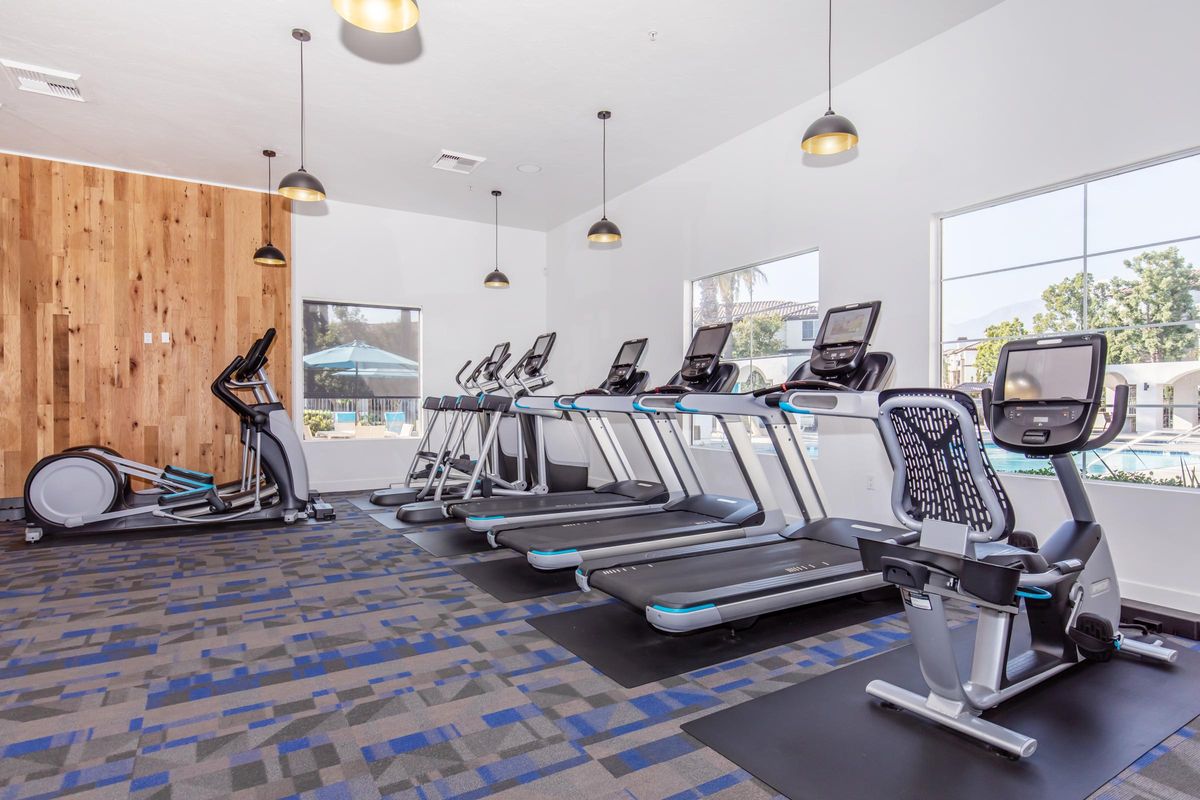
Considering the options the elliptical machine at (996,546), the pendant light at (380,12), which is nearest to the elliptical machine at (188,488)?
the pendant light at (380,12)

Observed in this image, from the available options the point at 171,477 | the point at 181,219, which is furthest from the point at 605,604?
the point at 181,219

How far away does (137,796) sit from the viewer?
2004mm

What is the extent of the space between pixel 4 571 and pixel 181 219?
450 cm

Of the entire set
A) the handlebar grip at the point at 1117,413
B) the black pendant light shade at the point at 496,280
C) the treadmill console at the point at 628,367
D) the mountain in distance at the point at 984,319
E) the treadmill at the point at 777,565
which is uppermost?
the black pendant light shade at the point at 496,280

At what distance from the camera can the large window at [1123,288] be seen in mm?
3615

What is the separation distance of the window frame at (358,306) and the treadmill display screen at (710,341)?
4934 millimetres

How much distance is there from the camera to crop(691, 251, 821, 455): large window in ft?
19.3

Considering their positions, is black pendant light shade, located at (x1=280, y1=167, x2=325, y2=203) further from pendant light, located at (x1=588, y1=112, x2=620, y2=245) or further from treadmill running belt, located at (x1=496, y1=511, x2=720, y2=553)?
treadmill running belt, located at (x1=496, y1=511, x2=720, y2=553)

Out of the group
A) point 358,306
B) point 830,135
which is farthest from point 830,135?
point 358,306

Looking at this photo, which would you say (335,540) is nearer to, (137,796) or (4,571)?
(4,571)

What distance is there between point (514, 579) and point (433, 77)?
13.1 ft

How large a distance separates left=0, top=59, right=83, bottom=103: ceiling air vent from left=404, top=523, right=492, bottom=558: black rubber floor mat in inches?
183

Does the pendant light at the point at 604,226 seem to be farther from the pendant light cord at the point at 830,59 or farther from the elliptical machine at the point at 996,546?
the elliptical machine at the point at 996,546

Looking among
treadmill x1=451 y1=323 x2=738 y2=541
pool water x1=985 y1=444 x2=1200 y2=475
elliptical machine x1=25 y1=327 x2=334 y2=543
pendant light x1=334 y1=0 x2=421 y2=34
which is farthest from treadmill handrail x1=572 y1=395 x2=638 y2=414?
elliptical machine x1=25 y1=327 x2=334 y2=543
